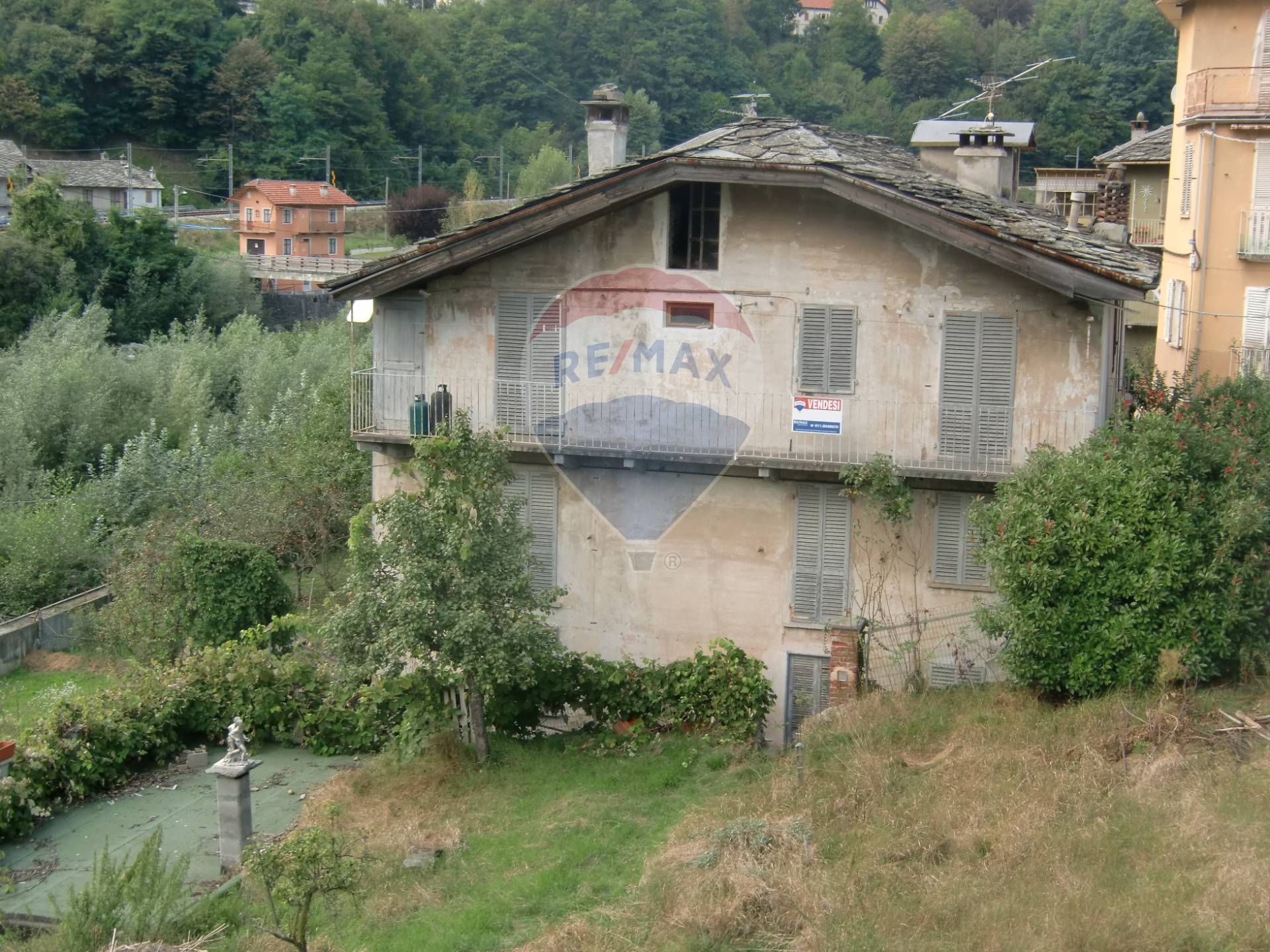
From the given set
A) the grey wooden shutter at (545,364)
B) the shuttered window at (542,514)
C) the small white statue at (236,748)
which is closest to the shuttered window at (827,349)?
the grey wooden shutter at (545,364)

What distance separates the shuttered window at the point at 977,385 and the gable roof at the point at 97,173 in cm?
5461

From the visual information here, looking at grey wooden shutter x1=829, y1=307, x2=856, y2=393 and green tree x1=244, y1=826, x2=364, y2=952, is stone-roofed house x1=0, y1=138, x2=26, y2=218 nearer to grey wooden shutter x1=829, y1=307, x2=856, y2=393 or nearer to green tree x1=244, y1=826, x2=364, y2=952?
grey wooden shutter x1=829, y1=307, x2=856, y2=393

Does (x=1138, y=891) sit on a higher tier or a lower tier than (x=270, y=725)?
higher

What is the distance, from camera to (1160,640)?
13789 millimetres

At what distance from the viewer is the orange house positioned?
67.3 m

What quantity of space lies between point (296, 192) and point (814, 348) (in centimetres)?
5526

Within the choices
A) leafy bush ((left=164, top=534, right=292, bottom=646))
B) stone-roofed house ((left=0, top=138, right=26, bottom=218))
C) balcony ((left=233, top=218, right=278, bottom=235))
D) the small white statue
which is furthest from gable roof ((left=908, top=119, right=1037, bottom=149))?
balcony ((left=233, top=218, right=278, bottom=235))

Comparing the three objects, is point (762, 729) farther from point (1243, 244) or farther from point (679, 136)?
point (679, 136)

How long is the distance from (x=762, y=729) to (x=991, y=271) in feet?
20.7

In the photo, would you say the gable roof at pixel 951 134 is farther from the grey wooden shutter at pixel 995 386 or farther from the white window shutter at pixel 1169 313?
the grey wooden shutter at pixel 995 386

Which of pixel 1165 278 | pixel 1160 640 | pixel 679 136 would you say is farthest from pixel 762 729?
pixel 679 136

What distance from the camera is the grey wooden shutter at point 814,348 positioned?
17359mm

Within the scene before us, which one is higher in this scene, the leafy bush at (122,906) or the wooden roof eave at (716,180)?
the wooden roof eave at (716,180)

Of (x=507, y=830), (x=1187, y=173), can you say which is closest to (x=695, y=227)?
(x=507, y=830)
